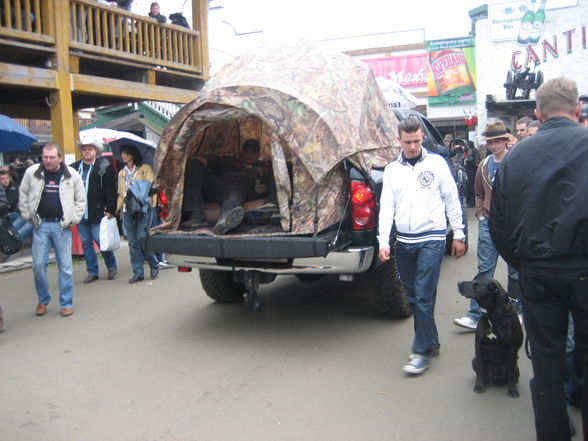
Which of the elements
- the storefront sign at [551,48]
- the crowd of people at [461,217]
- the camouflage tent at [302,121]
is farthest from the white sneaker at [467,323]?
the storefront sign at [551,48]

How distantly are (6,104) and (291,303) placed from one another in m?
9.34

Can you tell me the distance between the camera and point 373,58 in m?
24.5

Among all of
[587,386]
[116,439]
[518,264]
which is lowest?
[116,439]

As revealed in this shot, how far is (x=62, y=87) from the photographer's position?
935 cm

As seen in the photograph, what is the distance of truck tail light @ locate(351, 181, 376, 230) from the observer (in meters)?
4.59

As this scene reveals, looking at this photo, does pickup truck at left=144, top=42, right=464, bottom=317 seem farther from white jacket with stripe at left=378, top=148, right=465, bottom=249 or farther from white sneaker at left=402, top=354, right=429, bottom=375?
white sneaker at left=402, top=354, right=429, bottom=375

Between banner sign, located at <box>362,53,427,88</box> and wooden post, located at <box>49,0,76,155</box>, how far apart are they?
649 inches

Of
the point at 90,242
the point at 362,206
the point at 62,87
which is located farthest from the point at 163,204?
the point at 62,87

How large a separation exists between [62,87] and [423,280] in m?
7.72

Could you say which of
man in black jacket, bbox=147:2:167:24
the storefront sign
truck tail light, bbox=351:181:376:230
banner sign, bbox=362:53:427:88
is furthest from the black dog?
banner sign, bbox=362:53:427:88

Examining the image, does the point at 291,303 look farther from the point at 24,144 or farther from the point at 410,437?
the point at 24,144

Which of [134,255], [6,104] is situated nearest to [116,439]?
[134,255]

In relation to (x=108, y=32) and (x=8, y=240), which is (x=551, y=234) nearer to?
(x=8, y=240)

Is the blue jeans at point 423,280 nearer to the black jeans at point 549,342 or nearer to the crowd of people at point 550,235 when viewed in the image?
the crowd of people at point 550,235
